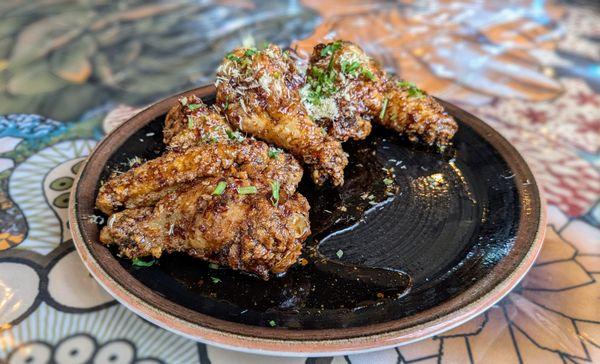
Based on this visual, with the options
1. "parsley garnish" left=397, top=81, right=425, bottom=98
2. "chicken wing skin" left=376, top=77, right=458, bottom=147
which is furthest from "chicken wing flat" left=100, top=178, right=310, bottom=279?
"parsley garnish" left=397, top=81, right=425, bottom=98

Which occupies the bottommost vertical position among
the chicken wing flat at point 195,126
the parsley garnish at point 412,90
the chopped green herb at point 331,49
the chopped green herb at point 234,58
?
the parsley garnish at point 412,90

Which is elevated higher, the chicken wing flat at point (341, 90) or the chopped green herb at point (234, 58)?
the chopped green herb at point (234, 58)

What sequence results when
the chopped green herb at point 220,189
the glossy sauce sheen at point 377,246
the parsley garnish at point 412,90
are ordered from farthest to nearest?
the parsley garnish at point 412,90
the chopped green herb at point 220,189
the glossy sauce sheen at point 377,246

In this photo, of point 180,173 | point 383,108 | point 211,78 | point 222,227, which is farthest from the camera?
point 211,78

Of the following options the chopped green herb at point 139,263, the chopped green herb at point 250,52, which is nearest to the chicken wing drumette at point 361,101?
the chopped green herb at point 250,52

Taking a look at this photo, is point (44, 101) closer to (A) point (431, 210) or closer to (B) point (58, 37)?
(B) point (58, 37)

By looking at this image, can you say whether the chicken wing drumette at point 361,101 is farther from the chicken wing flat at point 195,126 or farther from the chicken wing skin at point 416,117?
the chicken wing flat at point 195,126

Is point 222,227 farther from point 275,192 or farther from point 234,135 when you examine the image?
point 234,135

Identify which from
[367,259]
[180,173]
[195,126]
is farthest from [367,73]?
[180,173]
